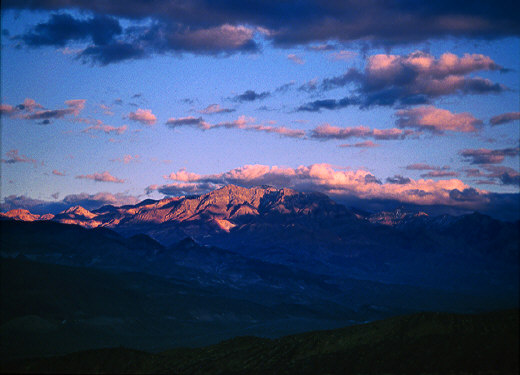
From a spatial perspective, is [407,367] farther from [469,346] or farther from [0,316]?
[0,316]

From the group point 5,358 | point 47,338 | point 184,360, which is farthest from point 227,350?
point 47,338

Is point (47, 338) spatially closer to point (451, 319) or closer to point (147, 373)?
point (147, 373)

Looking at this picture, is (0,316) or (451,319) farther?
(0,316)

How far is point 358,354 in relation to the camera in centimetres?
8762

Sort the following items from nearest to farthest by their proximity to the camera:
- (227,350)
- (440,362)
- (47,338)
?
1. (440,362)
2. (227,350)
3. (47,338)

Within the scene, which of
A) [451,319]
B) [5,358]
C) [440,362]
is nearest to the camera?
[440,362]

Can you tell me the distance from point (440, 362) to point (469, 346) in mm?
5115

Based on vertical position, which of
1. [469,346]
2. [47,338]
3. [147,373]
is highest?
[469,346]

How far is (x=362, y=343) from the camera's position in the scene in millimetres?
91312

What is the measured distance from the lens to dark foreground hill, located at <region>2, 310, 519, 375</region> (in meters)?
78.8

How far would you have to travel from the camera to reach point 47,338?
A: 188 metres

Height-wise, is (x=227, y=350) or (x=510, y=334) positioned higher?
(x=510, y=334)

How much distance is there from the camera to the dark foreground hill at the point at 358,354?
78.8m

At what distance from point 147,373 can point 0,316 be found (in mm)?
127615
